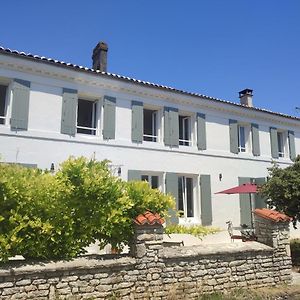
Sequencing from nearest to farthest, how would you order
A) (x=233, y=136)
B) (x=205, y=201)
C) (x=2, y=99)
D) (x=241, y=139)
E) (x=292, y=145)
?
Answer: (x=2, y=99) < (x=205, y=201) < (x=233, y=136) < (x=241, y=139) < (x=292, y=145)

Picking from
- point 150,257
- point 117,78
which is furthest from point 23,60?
point 150,257

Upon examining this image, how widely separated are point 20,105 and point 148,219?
6726mm

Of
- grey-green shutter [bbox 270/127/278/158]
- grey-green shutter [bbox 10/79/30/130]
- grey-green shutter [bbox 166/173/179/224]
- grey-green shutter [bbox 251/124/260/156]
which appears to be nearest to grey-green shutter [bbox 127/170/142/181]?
grey-green shutter [bbox 166/173/179/224]

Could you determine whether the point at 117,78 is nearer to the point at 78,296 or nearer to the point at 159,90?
the point at 159,90

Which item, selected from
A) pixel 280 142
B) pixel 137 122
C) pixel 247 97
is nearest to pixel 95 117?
pixel 137 122

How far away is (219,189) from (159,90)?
5.29m

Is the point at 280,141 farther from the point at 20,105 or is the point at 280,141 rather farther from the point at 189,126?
the point at 20,105

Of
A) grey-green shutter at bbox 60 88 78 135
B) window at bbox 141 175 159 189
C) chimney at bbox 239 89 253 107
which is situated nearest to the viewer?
grey-green shutter at bbox 60 88 78 135

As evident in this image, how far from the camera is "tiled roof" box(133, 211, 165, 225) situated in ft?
21.2

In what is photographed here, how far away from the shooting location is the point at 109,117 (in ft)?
41.4

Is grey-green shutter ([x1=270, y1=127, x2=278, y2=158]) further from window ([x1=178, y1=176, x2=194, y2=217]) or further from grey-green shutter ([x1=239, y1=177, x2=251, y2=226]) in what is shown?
window ([x1=178, y1=176, x2=194, y2=217])

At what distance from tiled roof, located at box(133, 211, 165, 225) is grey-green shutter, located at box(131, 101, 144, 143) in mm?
6598

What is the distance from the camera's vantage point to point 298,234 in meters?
17.0

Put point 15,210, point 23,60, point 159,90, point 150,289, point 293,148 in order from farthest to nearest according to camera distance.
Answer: point 293,148 → point 159,90 → point 23,60 → point 150,289 → point 15,210
